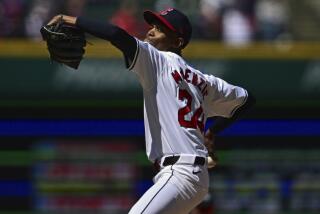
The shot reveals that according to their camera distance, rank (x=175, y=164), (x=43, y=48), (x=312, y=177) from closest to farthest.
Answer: (x=175, y=164)
(x=43, y=48)
(x=312, y=177)

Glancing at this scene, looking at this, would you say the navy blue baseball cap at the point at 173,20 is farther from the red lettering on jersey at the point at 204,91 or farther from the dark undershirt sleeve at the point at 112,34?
the dark undershirt sleeve at the point at 112,34

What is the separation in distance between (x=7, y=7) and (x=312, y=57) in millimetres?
3379

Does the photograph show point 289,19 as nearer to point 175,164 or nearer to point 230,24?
point 230,24

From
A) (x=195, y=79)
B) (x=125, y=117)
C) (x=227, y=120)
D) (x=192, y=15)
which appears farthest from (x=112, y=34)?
(x=192, y=15)

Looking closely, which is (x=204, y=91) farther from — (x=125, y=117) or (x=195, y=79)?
(x=125, y=117)

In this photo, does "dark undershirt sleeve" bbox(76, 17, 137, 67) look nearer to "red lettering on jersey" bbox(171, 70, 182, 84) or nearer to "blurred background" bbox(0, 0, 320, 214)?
"red lettering on jersey" bbox(171, 70, 182, 84)

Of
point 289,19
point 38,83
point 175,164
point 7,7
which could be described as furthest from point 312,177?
point 175,164

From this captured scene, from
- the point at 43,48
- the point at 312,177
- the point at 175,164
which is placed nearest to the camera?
the point at 175,164

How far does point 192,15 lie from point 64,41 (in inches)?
211

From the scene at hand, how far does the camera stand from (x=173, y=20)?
486 centimetres

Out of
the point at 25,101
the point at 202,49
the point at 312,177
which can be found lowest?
the point at 312,177

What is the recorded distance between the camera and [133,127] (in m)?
9.86

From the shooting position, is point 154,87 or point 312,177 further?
point 312,177

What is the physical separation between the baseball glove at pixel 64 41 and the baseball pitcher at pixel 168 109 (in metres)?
0.07
